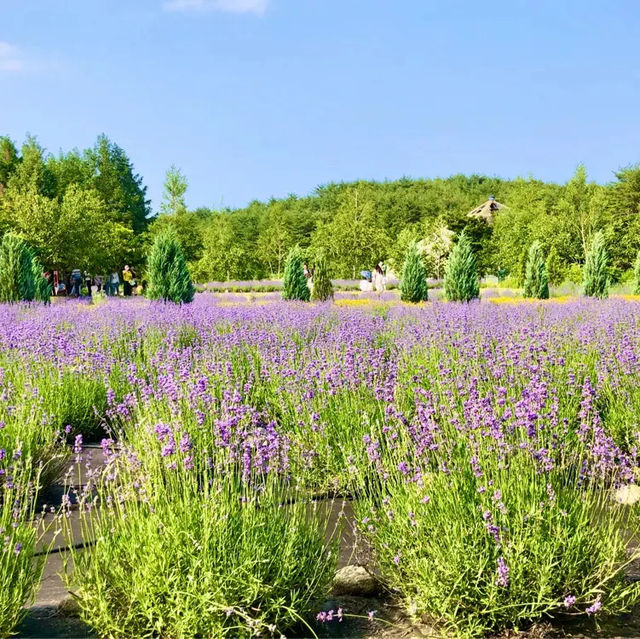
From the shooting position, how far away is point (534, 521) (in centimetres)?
260

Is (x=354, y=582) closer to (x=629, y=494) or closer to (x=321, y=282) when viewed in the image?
(x=629, y=494)

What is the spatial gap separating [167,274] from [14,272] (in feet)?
12.2

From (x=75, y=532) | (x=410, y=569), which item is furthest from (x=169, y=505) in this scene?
(x=75, y=532)

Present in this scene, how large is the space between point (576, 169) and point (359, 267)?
1497cm

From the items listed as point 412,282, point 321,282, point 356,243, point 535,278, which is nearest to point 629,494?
point 412,282

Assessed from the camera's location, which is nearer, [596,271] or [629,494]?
[629,494]

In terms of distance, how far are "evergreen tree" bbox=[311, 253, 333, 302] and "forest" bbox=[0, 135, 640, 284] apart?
1.21 ft

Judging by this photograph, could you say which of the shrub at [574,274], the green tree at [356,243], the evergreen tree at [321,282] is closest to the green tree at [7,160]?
the green tree at [356,243]

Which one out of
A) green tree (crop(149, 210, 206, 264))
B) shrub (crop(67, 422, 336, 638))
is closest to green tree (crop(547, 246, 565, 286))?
green tree (crop(149, 210, 206, 264))

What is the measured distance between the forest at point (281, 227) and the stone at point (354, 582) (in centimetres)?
1565

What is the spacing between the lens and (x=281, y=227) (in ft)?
175

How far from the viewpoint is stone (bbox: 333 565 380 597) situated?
292 cm

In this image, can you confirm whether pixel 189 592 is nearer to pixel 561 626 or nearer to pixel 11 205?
pixel 561 626

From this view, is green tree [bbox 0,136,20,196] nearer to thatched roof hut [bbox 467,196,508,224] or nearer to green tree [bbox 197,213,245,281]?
green tree [bbox 197,213,245,281]
